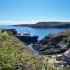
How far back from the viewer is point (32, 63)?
598 cm

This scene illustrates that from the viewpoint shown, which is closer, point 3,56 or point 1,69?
point 1,69

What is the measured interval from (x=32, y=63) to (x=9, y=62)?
1.86ft

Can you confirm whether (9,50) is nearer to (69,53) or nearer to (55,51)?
(69,53)

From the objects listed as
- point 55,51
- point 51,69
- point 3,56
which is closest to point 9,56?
point 3,56

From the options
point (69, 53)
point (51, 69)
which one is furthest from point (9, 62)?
point (69, 53)

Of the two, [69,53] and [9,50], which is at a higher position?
[9,50]

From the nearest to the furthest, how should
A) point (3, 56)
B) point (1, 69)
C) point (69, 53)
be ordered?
point (1, 69) < point (3, 56) < point (69, 53)

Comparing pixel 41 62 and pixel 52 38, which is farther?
pixel 52 38

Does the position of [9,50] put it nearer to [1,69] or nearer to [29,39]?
[1,69]

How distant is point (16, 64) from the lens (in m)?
5.81

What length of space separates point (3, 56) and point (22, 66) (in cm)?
51

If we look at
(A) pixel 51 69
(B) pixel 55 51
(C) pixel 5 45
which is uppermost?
(C) pixel 5 45

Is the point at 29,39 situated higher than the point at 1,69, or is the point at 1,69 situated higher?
the point at 1,69

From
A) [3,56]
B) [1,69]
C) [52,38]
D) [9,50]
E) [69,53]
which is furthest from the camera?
[52,38]
